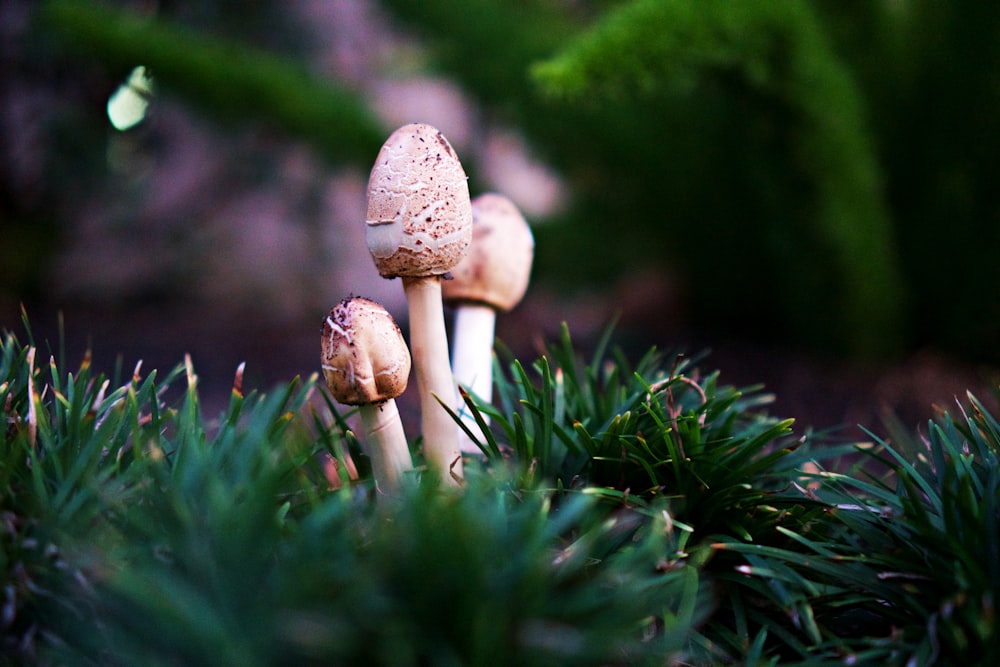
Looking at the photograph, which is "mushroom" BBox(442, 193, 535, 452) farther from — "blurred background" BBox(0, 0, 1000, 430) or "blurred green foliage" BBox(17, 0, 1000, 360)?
"blurred green foliage" BBox(17, 0, 1000, 360)

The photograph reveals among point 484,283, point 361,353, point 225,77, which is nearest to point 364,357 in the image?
point 361,353

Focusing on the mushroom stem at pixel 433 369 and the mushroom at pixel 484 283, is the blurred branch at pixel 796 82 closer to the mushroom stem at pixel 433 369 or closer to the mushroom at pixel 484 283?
the mushroom at pixel 484 283

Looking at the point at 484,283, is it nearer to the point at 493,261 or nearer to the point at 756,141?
the point at 493,261

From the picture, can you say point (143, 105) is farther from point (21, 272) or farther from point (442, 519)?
point (442, 519)

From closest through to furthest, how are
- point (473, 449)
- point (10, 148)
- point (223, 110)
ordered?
point (473, 449) → point (223, 110) → point (10, 148)

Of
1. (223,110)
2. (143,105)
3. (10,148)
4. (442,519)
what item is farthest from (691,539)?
(10,148)
